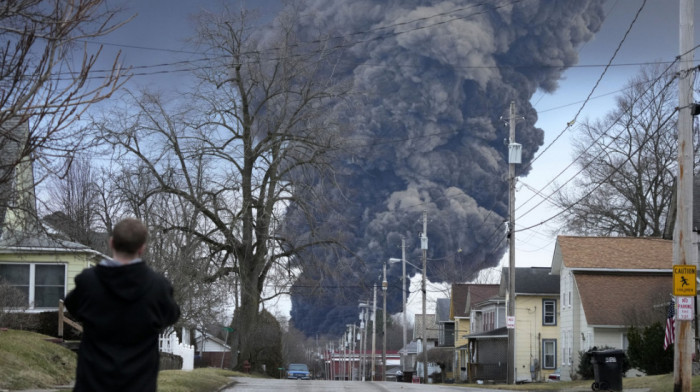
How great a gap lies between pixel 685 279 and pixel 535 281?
34719mm

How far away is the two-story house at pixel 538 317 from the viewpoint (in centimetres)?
5419

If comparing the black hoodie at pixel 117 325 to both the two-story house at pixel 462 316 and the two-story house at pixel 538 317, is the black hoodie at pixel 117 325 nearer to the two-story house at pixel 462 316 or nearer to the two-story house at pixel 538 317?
the two-story house at pixel 538 317

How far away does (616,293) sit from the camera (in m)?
44.7

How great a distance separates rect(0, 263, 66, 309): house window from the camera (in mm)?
32906

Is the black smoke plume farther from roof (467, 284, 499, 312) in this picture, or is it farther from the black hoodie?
the black hoodie

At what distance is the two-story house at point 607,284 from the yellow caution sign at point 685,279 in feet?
71.2

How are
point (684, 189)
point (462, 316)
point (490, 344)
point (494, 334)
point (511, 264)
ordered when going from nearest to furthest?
point (684, 189) < point (511, 264) < point (494, 334) < point (490, 344) < point (462, 316)

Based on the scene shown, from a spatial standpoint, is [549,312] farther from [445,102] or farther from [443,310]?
[445,102]

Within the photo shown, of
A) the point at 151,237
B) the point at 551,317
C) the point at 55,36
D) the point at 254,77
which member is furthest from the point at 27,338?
the point at 551,317

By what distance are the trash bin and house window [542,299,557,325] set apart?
2837cm

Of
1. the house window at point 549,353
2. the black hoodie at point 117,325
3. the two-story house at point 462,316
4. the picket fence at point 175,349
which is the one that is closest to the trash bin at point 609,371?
the picket fence at point 175,349

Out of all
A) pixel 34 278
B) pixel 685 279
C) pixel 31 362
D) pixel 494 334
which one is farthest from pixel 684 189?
pixel 494 334

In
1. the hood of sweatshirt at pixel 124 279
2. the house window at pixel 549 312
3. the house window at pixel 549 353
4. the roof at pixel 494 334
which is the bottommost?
the house window at pixel 549 353

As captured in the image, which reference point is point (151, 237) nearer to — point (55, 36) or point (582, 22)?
point (55, 36)
